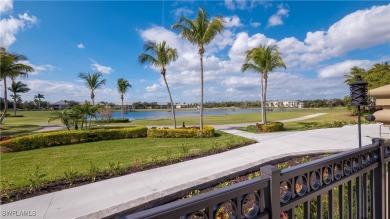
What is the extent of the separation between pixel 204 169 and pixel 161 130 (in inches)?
357

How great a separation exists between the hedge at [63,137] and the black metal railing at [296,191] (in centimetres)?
1411

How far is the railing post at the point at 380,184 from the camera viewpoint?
258 cm

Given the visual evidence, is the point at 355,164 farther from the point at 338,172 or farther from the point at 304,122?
the point at 304,122

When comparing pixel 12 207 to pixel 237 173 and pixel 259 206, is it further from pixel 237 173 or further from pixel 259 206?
pixel 259 206

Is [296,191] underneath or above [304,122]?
above

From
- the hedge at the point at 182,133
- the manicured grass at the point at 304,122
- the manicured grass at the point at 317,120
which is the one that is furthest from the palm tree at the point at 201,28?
the manicured grass at the point at 317,120

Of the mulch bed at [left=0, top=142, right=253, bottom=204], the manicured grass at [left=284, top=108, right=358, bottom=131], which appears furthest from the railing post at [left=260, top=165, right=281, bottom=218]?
the manicured grass at [left=284, top=108, right=358, bottom=131]

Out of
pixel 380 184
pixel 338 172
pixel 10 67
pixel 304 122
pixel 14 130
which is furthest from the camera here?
pixel 304 122

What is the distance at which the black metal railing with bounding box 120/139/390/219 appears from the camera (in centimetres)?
122

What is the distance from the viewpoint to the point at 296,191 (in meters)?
1.75

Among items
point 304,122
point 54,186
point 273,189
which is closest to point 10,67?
point 54,186

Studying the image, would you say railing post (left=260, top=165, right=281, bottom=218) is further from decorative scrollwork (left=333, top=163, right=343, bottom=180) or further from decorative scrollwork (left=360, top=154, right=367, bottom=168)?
decorative scrollwork (left=360, top=154, right=367, bottom=168)

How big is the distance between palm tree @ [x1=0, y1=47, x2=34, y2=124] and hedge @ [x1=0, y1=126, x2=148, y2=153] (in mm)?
6680

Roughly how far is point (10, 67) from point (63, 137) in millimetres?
8851
